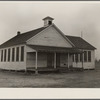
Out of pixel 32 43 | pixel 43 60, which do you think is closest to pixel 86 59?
pixel 43 60

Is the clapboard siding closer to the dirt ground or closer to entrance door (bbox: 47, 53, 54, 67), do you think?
entrance door (bbox: 47, 53, 54, 67)

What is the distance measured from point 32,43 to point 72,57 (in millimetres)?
8397

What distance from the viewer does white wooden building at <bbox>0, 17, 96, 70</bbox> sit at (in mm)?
24516

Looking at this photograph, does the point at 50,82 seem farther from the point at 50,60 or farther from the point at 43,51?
the point at 50,60

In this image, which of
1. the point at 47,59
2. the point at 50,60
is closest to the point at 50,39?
the point at 47,59

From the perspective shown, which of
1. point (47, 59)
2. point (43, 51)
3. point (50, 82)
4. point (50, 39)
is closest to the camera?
point (50, 82)

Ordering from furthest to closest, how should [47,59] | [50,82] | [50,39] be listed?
[50,39]
[47,59]
[50,82]

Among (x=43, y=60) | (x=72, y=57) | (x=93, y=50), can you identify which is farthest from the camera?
(x=93, y=50)

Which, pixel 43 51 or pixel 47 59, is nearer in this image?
pixel 43 51

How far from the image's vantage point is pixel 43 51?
22.7m

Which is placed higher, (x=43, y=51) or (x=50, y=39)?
(x=50, y=39)

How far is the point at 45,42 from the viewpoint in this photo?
26.2m
